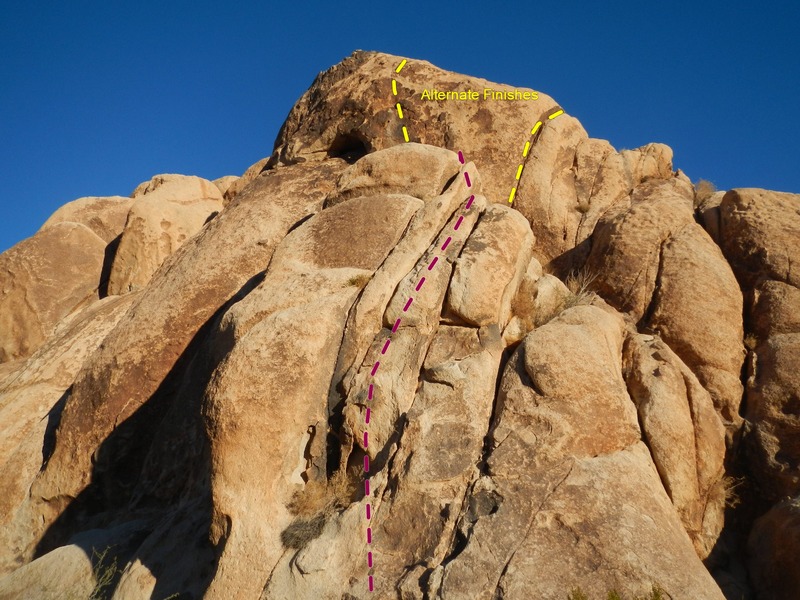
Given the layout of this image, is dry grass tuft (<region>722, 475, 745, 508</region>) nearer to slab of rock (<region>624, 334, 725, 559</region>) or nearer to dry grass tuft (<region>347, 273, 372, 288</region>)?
slab of rock (<region>624, 334, 725, 559</region>)

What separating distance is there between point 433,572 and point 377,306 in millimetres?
2800

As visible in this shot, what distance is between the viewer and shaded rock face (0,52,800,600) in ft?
18.2

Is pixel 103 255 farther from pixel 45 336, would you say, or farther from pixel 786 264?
pixel 786 264

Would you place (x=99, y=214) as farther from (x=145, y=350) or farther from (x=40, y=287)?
(x=145, y=350)

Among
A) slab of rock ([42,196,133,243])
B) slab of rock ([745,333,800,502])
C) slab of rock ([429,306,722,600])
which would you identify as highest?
slab of rock ([42,196,133,243])

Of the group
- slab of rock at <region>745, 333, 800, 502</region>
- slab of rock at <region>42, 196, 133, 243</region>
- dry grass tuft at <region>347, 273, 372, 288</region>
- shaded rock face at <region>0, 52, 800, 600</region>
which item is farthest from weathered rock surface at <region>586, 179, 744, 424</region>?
slab of rock at <region>42, 196, 133, 243</region>

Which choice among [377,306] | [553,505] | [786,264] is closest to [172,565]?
[377,306]

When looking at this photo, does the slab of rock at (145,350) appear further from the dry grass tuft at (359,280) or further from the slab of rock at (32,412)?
the dry grass tuft at (359,280)

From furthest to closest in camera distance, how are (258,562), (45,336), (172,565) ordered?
1. (45,336)
2. (172,565)
3. (258,562)

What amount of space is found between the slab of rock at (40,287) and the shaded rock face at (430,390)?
3.08 metres

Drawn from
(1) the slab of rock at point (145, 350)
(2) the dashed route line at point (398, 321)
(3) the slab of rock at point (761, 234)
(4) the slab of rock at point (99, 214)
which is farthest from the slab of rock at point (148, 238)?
(3) the slab of rock at point (761, 234)

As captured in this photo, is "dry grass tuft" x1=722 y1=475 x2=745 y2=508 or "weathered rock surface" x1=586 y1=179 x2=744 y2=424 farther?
"weathered rock surface" x1=586 y1=179 x2=744 y2=424

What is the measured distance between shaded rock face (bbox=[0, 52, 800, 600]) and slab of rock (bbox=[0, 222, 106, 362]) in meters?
3.08

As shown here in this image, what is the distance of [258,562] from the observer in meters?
5.86
